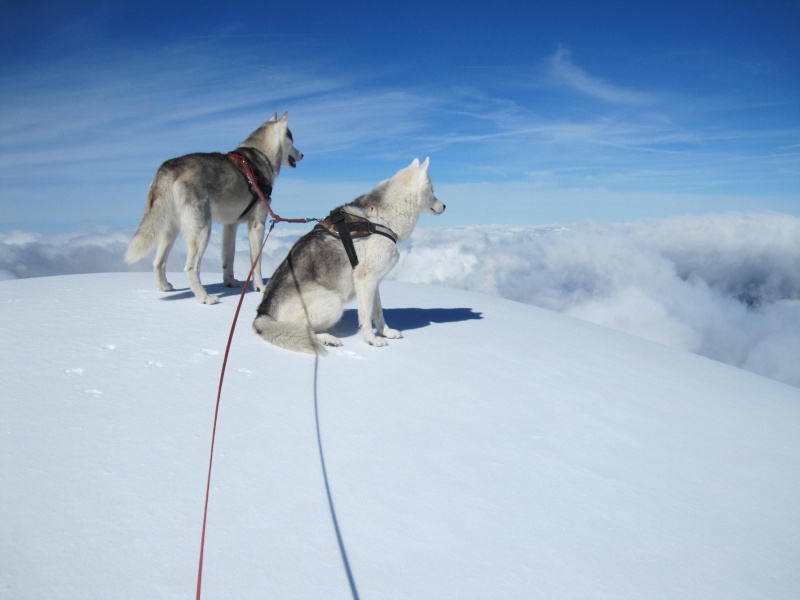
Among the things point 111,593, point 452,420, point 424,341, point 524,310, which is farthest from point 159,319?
point 524,310

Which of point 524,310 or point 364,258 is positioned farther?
point 524,310

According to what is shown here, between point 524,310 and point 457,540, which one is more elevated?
point 524,310

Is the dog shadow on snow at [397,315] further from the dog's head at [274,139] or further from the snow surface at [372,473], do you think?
the dog's head at [274,139]

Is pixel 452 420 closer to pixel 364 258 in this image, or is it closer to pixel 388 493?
pixel 388 493

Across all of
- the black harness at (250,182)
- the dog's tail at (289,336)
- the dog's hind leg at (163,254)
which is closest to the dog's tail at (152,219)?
the dog's hind leg at (163,254)

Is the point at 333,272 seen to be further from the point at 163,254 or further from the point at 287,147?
the point at 287,147

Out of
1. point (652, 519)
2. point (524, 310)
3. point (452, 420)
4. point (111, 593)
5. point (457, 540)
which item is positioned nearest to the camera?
point (111, 593)

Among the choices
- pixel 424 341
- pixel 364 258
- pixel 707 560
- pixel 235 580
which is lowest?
pixel 707 560

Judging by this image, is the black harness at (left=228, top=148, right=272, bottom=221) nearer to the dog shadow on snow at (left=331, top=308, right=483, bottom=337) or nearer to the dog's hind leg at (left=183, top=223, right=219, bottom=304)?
the dog's hind leg at (left=183, top=223, right=219, bottom=304)
